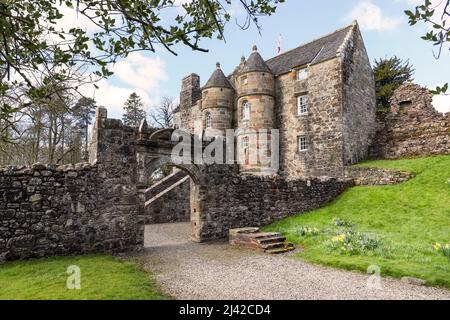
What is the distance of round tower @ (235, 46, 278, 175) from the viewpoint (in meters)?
22.6

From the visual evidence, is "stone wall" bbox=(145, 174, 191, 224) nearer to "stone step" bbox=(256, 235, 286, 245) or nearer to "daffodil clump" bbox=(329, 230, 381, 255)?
"stone step" bbox=(256, 235, 286, 245)

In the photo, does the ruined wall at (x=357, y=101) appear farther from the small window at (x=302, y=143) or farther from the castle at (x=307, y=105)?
the small window at (x=302, y=143)

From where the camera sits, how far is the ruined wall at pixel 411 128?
19609mm

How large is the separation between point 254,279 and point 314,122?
16.4 meters

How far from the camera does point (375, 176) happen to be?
17703 mm

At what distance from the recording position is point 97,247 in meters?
9.48

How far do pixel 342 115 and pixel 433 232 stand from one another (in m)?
11.1

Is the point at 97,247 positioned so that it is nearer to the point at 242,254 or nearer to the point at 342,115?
the point at 242,254

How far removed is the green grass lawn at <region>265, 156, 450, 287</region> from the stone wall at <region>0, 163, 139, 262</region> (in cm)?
591

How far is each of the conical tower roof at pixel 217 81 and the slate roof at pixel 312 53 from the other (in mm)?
4072

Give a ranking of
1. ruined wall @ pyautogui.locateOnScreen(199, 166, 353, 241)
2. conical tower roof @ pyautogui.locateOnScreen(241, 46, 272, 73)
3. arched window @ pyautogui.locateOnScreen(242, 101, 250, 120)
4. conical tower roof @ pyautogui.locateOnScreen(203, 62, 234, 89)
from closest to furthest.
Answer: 1. ruined wall @ pyautogui.locateOnScreen(199, 166, 353, 241)
2. conical tower roof @ pyautogui.locateOnScreen(241, 46, 272, 73)
3. arched window @ pyautogui.locateOnScreen(242, 101, 250, 120)
4. conical tower roof @ pyautogui.locateOnScreen(203, 62, 234, 89)

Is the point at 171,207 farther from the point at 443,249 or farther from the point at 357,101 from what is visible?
the point at 357,101

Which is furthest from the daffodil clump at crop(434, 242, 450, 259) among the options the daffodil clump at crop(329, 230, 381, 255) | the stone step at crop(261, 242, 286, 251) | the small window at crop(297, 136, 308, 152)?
the small window at crop(297, 136, 308, 152)
